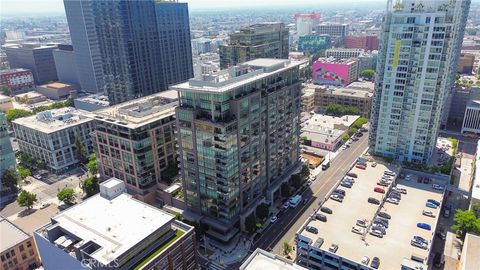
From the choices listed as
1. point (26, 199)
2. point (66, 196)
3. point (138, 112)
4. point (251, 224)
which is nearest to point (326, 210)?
point (251, 224)

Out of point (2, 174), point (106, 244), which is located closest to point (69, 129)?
point (2, 174)

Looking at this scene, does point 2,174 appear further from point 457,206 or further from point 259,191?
point 457,206

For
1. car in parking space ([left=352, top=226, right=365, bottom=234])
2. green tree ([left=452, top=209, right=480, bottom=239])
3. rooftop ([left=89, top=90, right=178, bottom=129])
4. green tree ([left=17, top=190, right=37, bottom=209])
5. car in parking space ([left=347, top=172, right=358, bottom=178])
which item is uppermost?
rooftop ([left=89, top=90, right=178, bottom=129])

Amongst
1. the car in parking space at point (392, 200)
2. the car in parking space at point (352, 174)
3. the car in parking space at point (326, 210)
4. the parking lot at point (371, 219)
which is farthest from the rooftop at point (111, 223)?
the car in parking space at point (352, 174)

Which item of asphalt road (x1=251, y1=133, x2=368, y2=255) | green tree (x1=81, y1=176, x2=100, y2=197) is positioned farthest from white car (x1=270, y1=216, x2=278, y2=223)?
green tree (x1=81, y1=176, x2=100, y2=197)

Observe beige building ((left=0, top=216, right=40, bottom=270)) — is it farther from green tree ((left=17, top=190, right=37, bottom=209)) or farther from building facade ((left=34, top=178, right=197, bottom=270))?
green tree ((left=17, top=190, right=37, bottom=209))

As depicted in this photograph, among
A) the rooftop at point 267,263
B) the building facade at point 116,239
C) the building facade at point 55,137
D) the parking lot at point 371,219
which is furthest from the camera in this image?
the building facade at point 55,137

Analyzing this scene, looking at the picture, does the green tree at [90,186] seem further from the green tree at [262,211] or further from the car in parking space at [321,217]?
the car in parking space at [321,217]
